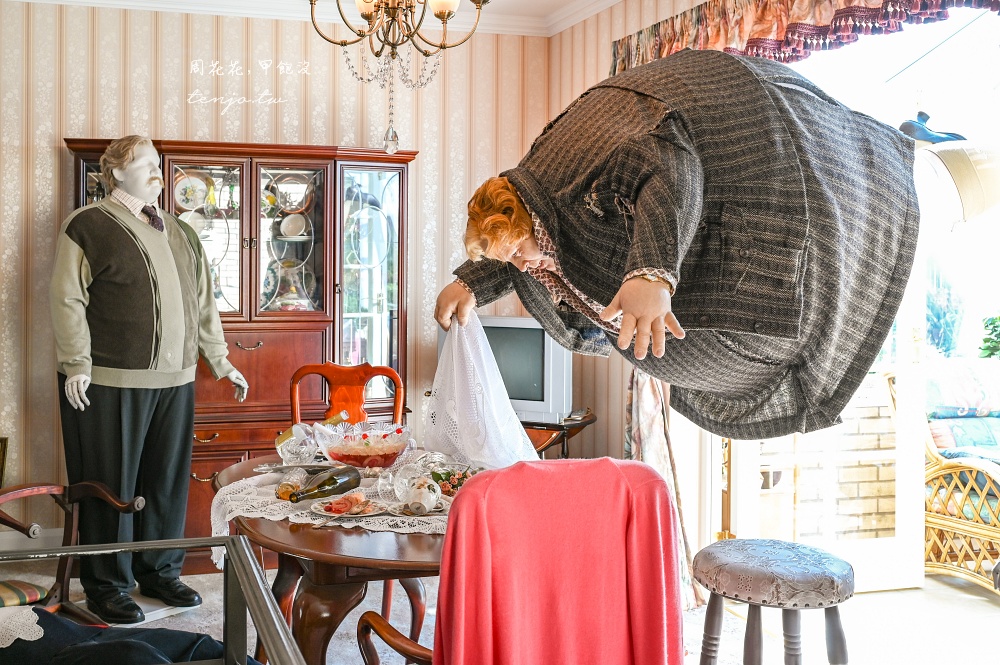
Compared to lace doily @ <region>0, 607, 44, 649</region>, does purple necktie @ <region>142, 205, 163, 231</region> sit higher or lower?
higher

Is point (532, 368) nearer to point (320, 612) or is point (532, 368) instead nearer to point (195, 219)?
point (195, 219)

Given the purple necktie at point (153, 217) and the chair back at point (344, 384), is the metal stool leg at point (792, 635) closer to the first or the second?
the chair back at point (344, 384)

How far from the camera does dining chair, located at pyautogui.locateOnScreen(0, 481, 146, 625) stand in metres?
2.31

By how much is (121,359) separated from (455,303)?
2680 millimetres

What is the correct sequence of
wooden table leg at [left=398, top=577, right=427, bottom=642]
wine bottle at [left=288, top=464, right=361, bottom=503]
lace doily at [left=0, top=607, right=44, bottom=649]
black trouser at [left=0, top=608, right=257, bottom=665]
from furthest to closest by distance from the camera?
wooden table leg at [left=398, top=577, right=427, bottom=642], wine bottle at [left=288, top=464, right=361, bottom=503], lace doily at [left=0, top=607, right=44, bottom=649], black trouser at [left=0, top=608, right=257, bottom=665]

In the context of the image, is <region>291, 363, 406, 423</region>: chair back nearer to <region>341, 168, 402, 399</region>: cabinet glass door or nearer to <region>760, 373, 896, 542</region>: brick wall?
<region>341, 168, 402, 399</region>: cabinet glass door

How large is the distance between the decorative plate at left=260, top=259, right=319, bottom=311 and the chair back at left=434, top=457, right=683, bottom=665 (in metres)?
2.73

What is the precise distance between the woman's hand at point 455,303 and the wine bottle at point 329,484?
1.15m

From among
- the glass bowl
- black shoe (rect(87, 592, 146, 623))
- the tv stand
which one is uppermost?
the glass bowl

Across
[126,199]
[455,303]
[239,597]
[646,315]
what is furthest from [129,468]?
[646,315]

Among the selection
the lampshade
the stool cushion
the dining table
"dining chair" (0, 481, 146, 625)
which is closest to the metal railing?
the dining table

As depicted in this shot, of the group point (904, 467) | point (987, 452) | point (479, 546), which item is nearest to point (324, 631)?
point (479, 546)

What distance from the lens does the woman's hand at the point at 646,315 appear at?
2.33ft

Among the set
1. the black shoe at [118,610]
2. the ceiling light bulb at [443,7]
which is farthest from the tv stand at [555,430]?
the ceiling light bulb at [443,7]
